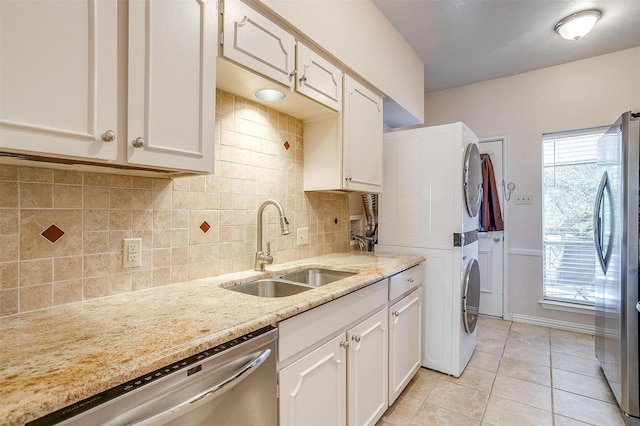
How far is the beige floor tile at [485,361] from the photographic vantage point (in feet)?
8.09

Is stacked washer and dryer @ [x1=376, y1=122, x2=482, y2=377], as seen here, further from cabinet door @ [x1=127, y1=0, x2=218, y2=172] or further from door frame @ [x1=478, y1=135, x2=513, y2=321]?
cabinet door @ [x1=127, y1=0, x2=218, y2=172]

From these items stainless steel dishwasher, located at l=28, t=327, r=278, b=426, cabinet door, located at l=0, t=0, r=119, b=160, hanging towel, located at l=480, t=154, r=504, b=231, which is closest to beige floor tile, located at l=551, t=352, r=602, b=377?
hanging towel, located at l=480, t=154, r=504, b=231

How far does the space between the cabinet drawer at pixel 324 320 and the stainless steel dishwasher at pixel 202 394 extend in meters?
0.07

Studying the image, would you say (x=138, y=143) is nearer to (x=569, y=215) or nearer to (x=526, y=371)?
(x=526, y=371)

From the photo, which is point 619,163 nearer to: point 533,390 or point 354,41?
point 533,390

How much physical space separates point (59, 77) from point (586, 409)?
3009 millimetres

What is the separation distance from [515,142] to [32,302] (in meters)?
4.00

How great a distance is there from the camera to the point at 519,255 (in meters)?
3.41

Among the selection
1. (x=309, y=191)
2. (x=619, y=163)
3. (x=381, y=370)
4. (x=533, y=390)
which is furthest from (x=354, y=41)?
(x=533, y=390)

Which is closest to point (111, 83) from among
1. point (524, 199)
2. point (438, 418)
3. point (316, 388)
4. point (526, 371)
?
point (316, 388)

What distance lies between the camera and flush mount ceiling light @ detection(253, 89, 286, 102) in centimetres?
163

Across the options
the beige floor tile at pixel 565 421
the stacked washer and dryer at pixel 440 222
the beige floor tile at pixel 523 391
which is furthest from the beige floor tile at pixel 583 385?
the stacked washer and dryer at pixel 440 222

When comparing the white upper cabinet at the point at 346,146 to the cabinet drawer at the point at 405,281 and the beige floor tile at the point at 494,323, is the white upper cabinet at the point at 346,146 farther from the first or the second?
the beige floor tile at the point at 494,323

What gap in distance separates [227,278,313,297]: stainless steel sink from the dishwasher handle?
0.63 metres
